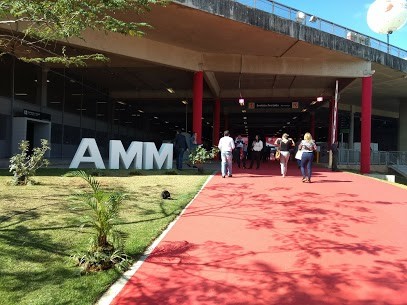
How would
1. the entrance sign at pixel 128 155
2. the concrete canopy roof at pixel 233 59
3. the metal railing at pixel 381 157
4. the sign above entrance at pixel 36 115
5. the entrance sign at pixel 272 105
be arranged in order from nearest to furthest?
1. the entrance sign at pixel 128 155
2. the concrete canopy roof at pixel 233 59
3. the sign above entrance at pixel 36 115
4. the metal railing at pixel 381 157
5. the entrance sign at pixel 272 105

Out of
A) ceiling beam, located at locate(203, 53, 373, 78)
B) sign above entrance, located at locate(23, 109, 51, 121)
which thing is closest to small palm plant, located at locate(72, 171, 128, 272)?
ceiling beam, located at locate(203, 53, 373, 78)

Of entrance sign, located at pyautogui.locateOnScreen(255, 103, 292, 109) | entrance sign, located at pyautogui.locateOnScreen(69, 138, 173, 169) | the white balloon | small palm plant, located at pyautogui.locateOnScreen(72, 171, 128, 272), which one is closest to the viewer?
small palm plant, located at pyautogui.locateOnScreen(72, 171, 128, 272)

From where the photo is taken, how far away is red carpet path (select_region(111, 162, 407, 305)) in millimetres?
3994

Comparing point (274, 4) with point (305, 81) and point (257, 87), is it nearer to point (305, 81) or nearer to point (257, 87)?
point (305, 81)

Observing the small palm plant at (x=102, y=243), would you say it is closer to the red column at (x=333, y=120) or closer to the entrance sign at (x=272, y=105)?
the red column at (x=333, y=120)

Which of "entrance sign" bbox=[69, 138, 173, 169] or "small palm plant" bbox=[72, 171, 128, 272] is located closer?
"small palm plant" bbox=[72, 171, 128, 272]

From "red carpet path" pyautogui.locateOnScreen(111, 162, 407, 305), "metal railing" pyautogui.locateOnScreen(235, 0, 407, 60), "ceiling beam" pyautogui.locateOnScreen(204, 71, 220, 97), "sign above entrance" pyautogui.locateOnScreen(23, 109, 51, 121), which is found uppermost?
"metal railing" pyautogui.locateOnScreen(235, 0, 407, 60)

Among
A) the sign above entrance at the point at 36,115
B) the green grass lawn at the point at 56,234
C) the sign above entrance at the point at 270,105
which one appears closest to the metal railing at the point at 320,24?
the green grass lawn at the point at 56,234

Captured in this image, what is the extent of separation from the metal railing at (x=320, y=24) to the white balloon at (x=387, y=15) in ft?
10.2

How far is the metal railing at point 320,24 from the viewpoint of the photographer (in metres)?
17.3

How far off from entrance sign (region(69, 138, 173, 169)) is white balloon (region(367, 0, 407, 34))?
17.8 meters

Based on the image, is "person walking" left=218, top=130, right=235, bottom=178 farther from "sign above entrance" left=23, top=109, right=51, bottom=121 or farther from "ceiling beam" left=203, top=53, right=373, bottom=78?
"sign above entrance" left=23, top=109, right=51, bottom=121

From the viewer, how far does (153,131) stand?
50.4 meters

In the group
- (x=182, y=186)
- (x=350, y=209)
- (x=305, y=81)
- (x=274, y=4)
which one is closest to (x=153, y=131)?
(x=305, y=81)
